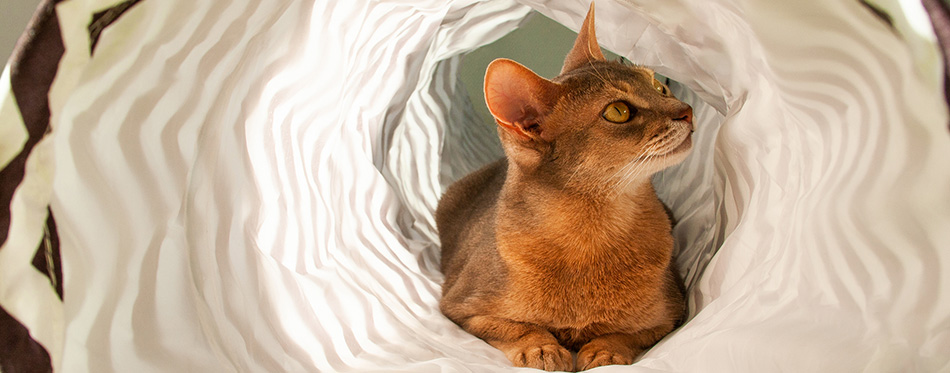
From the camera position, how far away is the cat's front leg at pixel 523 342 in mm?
1457

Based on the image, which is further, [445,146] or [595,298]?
[445,146]

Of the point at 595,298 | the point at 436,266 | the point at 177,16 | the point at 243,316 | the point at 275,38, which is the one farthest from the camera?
the point at 436,266

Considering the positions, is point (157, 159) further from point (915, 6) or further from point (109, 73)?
point (915, 6)

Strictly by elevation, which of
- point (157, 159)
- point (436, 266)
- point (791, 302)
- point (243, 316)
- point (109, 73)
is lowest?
point (436, 266)

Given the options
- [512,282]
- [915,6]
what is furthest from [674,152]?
[915,6]

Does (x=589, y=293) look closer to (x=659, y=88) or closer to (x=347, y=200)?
(x=659, y=88)

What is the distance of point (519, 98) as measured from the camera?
146 centimetres

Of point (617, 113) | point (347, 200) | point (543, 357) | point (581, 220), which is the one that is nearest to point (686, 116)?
point (617, 113)

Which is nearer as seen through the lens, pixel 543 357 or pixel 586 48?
pixel 543 357

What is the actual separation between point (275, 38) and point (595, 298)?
3.06ft

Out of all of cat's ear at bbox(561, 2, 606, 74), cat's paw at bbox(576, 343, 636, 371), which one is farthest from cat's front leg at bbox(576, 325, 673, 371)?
cat's ear at bbox(561, 2, 606, 74)

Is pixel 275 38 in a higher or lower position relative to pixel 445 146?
higher

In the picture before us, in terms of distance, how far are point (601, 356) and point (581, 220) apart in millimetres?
312

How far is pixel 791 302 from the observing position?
105 centimetres
